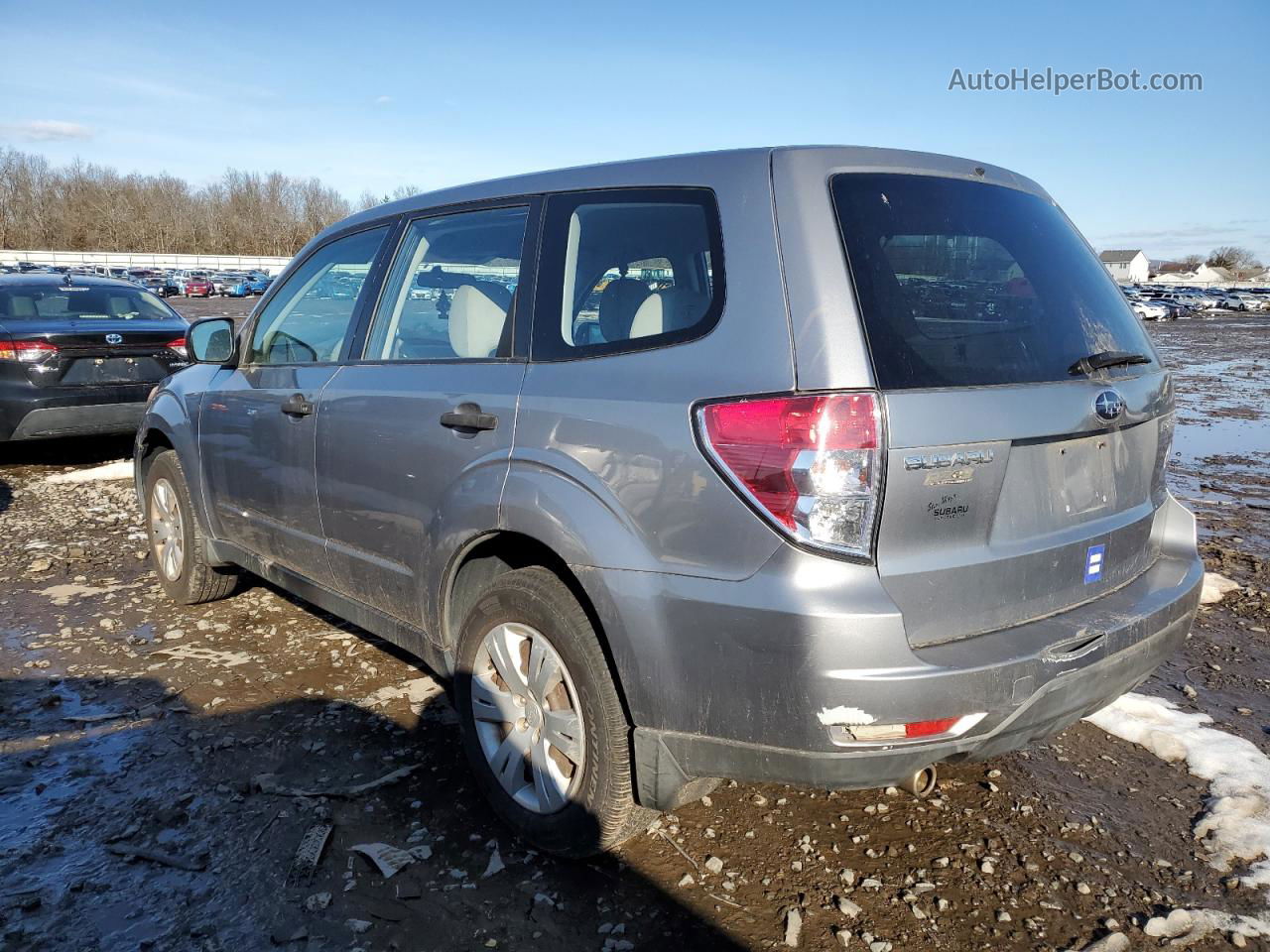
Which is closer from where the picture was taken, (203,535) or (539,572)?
(539,572)

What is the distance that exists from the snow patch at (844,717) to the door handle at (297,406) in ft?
7.93

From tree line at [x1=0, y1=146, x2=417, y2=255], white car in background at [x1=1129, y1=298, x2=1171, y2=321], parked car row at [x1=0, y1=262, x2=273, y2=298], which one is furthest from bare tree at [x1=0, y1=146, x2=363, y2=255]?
white car in background at [x1=1129, y1=298, x2=1171, y2=321]

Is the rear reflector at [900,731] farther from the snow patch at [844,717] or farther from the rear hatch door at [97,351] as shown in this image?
the rear hatch door at [97,351]

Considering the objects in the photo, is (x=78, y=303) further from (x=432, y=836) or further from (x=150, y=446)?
(x=432, y=836)

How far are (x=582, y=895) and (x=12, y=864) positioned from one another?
1686 millimetres

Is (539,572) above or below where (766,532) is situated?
below

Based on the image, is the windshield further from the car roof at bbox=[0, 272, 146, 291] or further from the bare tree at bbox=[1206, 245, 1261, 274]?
the bare tree at bbox=[1206, 245, 1261, 274]

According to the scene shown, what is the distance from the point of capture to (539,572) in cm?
268

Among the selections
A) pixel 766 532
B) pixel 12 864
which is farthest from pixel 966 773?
pixel 12 864

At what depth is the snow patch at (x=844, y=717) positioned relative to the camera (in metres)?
2.09

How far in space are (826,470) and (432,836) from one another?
67.8 inches

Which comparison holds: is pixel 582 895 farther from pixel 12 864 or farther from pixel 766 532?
pixel 12 864

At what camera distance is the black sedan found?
7730mm

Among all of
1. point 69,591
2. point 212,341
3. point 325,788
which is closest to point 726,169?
point 325,788
